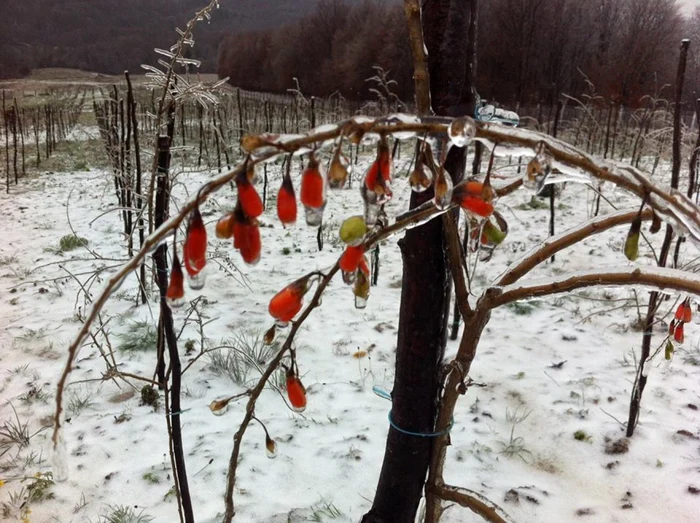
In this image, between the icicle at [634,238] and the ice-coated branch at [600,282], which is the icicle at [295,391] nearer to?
the ice-coated branch at [600,282]

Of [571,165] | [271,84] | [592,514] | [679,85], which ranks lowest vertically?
[592,514]

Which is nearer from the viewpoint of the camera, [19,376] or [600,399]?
[600,399]

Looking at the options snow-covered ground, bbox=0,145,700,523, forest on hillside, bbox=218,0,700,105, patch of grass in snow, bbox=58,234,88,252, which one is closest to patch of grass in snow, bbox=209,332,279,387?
snow-covered ground, bbox=0,145,700,523

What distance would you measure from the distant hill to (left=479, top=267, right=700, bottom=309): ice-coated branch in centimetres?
3587

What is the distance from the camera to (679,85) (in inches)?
77.2

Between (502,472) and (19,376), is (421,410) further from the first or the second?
(19,376)

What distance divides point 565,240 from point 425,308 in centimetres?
26

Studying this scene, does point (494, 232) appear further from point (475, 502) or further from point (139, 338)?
point (139, 338)

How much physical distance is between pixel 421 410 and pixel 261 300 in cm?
256

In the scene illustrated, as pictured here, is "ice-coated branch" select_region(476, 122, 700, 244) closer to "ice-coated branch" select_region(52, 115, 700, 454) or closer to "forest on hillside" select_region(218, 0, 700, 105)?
"ice-coated branch" select_region(52, 115, 700, 454)

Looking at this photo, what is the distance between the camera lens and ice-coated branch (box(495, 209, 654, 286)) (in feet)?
2.31

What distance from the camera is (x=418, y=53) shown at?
0.66 meters

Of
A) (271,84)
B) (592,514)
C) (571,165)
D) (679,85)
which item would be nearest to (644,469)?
(592,514)

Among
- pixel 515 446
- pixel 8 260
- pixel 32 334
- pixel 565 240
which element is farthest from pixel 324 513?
pixel 8 260
